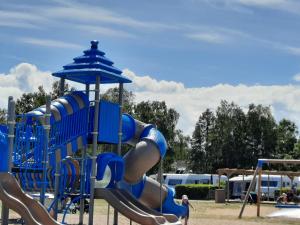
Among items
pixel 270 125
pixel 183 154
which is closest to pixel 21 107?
pixel 183 154

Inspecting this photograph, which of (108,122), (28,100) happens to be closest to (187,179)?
(28,100)

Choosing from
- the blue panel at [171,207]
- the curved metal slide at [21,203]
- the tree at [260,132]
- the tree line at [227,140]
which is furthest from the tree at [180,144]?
the curved metal slide at [21,203]

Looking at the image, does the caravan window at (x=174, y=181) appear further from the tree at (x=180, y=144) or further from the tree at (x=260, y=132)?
the tree at (x=260, y=132)

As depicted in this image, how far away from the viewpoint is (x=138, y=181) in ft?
56.0

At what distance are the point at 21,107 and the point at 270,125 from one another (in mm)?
36020

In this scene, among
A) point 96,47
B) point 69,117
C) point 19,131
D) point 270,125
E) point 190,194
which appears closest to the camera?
point 19,131

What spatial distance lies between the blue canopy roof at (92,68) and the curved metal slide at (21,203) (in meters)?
4.29

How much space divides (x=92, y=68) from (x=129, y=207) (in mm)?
3662

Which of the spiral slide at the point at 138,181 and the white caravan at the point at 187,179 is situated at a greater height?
the spiral slide at the point at 138,181

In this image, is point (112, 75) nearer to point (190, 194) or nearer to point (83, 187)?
point (83, 187)

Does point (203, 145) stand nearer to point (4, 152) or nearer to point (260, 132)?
point (260, 132)

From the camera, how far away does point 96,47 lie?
16.2m

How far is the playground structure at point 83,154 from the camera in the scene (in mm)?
13484

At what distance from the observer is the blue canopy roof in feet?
51.4
